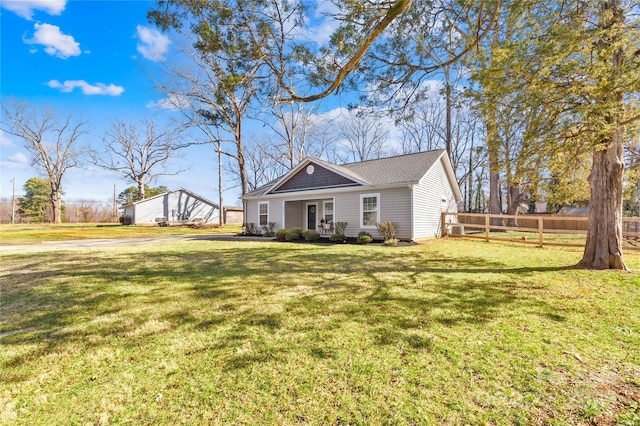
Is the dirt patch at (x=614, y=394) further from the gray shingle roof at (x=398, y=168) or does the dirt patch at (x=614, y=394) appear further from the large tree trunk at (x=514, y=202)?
the large tree trunk at (x=514, y=202)

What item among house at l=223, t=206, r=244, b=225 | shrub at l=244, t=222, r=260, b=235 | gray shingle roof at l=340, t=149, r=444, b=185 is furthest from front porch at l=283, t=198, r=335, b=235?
house at l=223, t=206, r=244, b=225

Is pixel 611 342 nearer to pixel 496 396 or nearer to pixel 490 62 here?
pixel 496 396

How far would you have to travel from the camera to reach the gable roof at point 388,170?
13.0 meters

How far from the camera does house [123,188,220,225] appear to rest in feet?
103

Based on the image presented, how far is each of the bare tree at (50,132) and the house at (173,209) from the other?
8.59 meters

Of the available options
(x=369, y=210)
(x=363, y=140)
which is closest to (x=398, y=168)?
(x=369, y=210)

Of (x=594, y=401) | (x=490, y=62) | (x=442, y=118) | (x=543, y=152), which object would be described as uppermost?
(x=442, y=118)

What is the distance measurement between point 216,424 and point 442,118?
31.9 metres

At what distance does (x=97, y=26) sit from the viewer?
7875 mm

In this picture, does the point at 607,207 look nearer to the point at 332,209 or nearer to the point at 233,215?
the point at 332,209

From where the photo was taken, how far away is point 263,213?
17.7 m

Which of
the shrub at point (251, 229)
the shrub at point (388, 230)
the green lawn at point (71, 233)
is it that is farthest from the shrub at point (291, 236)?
the green lawn at point (71, 233)

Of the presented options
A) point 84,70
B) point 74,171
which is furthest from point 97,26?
point 74,171

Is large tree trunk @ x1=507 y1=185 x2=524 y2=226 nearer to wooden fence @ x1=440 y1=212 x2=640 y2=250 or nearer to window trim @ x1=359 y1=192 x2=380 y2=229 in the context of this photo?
wooden fence @ x1=440 y1=212 x2=640 y2=250
